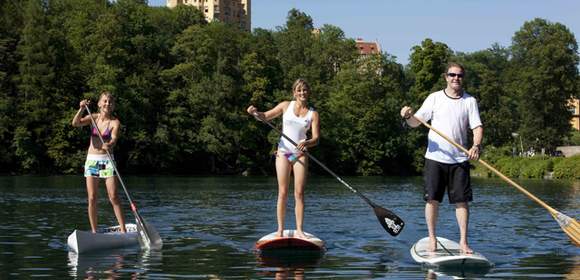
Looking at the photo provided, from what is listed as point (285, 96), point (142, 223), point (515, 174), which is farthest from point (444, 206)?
point (285, 96)

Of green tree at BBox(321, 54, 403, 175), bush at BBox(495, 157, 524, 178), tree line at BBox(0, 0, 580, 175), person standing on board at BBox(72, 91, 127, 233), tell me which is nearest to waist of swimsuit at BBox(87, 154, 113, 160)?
person standing on board at BBox(72, 91, 127, 233)

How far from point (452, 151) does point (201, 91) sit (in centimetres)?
6328

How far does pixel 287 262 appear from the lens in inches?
437

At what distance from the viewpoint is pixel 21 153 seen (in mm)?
62156

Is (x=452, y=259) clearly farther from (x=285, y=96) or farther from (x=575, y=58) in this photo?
(x=575, y=58)

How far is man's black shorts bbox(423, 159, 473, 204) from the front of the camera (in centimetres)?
1072

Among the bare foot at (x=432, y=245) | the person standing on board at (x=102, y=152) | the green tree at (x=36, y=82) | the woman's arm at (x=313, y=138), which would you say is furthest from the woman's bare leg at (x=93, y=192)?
the green tree at (x=36, y=82)

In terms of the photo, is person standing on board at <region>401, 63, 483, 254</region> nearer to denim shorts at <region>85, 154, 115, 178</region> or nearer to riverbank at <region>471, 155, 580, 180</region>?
denim shorts at <region>85, 154, 115, 178</region>

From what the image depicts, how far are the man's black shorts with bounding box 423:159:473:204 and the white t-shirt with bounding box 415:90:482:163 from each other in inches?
2.9

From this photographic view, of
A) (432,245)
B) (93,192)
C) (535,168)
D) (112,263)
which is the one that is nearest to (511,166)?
(535,168)

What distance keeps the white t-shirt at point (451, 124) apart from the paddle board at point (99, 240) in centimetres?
445

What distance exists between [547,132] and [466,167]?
244 ft

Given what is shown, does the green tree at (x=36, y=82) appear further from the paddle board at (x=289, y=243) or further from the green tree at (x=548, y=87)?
the paddle board at (x=289, y=243)

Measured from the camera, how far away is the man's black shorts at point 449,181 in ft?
35.2
